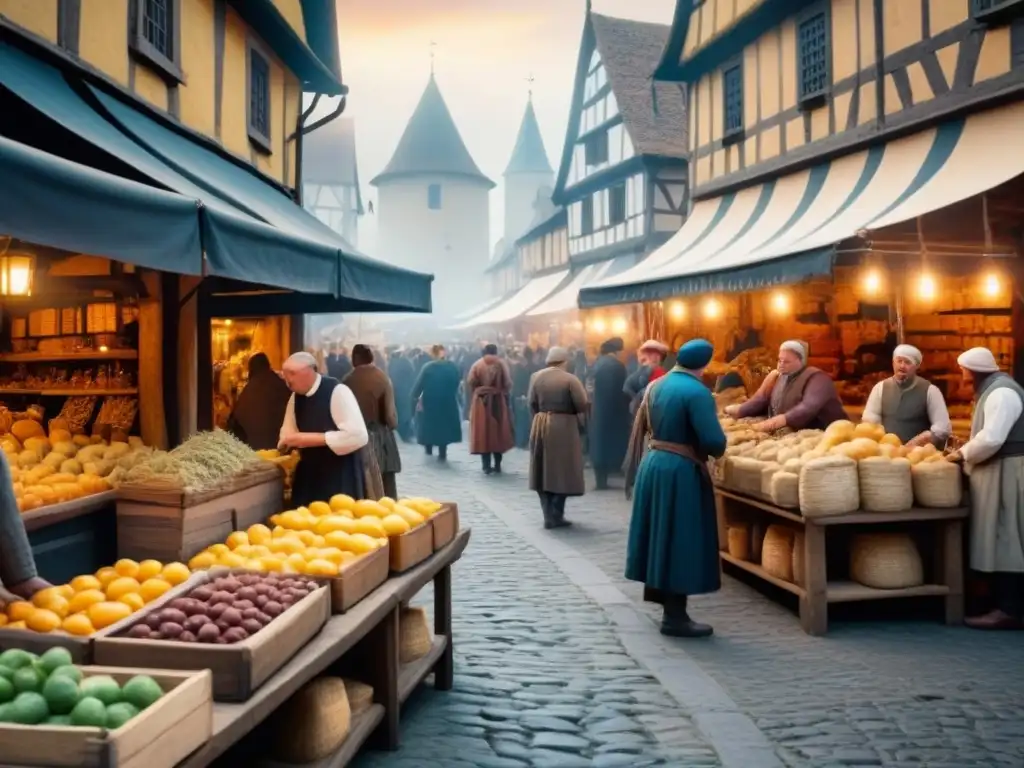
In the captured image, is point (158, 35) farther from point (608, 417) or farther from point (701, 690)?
point (701, 690)

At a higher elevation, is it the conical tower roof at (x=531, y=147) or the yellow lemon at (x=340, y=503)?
the conical tower roof at (x=531, y=147)

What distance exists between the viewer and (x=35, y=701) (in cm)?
276

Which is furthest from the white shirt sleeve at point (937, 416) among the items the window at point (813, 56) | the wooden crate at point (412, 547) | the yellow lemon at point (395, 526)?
the window at point (813, 56)

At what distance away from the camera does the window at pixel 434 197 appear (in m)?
63.4

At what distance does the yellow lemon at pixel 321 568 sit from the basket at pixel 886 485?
4199 millimetres

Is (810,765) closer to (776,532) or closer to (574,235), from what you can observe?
(776,532)

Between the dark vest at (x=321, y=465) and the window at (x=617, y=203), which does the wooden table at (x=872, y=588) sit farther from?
the window at (x=617, y=203)

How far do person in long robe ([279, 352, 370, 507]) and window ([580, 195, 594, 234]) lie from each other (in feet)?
73.7

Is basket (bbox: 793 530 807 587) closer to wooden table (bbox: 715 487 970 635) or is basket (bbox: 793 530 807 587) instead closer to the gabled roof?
wooden table (bbox: 715 487 970 635)

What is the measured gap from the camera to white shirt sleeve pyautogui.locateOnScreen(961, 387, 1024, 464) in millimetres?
6836

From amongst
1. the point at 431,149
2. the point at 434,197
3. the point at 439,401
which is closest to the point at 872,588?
the point at 439,401

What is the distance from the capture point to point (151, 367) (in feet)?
29.6

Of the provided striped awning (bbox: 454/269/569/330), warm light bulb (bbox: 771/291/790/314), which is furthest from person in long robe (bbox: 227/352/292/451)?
striped awning (bbox: 454/269/569/330)

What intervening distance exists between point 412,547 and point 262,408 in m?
4.51
